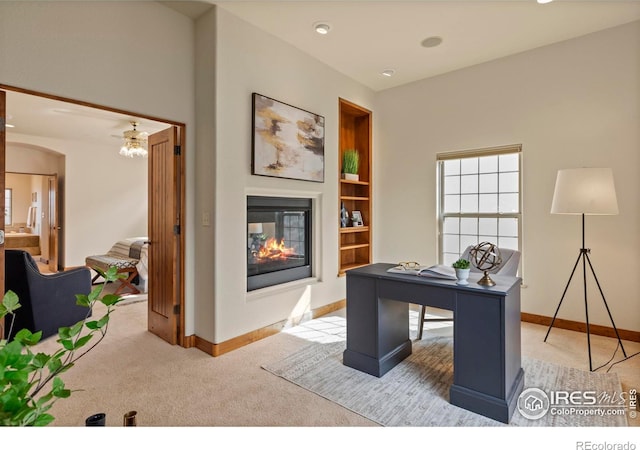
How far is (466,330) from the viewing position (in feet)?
6.80

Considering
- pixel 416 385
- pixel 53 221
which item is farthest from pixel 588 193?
pixel 53 221

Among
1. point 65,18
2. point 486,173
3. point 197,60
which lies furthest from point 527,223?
point 65,18

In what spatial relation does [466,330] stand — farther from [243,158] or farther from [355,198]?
[355,198]

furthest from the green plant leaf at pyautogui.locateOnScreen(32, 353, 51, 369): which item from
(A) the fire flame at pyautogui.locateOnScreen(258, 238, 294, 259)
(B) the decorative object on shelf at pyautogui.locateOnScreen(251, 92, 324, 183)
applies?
(A) the fire flame at pyautogui.locateOnScreen(258, 238, 294, 259)

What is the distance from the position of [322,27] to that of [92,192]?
626 centimetres

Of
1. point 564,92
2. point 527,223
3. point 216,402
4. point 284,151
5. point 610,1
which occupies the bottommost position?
point 216,402

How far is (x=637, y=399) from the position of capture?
7.12ft

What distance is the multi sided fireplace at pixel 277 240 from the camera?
11.2ft

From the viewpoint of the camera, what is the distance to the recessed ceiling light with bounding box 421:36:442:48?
342 cm

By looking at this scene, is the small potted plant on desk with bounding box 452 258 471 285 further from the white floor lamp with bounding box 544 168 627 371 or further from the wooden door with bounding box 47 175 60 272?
the wooden door with bounding box 47 175 60 272

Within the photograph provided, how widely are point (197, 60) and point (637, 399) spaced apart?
14.0 feet

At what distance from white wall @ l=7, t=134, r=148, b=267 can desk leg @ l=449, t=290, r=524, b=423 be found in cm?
753

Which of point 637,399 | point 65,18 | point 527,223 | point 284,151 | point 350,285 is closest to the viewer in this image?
point 637,399

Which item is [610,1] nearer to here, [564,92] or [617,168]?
[564,92]
